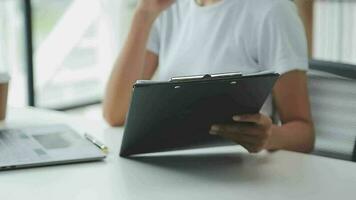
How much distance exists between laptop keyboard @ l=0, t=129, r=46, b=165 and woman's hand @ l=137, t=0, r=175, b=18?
48cm

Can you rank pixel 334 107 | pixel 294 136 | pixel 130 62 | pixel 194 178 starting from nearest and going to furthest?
pixel 194 178, pixel 294 136, pixel 334 107, pixel 130 62

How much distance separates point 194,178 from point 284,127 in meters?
0.37

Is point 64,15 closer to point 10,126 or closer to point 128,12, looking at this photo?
point 128,12

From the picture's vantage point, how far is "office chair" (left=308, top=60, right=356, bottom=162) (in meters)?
1.38

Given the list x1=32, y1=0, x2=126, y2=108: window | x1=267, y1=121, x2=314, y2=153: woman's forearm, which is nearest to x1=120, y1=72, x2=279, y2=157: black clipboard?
x1=267, y1=121, x2=314, y2=153: woman's forearm

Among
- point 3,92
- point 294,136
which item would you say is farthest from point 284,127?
point 3,92

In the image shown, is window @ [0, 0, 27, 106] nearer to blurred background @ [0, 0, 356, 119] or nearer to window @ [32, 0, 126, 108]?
blurred background @ [0, 0, 356, 119]

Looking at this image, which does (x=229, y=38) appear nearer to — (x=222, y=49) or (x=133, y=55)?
(x=222, y=49)

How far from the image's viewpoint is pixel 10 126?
1375 mm

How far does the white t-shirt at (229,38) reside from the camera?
1414 mm

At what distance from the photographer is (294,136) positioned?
1.31 metres

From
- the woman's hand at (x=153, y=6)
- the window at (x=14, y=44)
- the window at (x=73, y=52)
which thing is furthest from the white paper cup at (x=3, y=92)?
the window at (x=73, y=52)

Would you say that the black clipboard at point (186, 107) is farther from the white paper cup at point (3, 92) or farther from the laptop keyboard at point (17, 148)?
the white paper cup at point (3, 92)

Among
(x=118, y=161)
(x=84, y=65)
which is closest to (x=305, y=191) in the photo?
(x=118, y=161)
